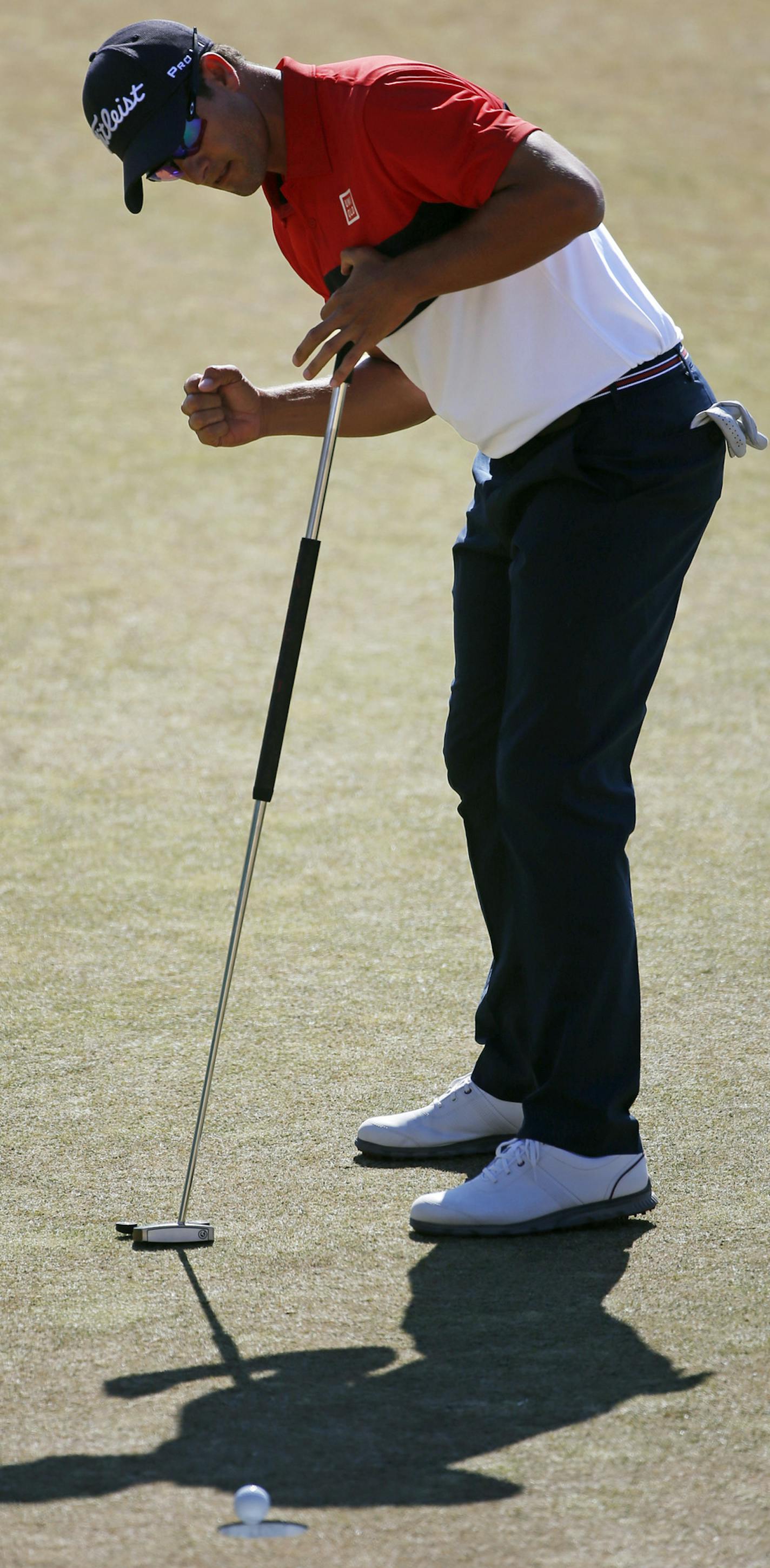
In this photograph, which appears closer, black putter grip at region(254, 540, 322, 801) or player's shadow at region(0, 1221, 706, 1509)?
player's shadow at region(0, 1221, 706, 1509)

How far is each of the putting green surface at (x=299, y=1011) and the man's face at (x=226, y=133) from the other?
52.5 inches

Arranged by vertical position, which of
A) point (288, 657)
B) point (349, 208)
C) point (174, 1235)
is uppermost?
point (349, 208)

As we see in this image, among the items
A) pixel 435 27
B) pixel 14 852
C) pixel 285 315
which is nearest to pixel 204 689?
pixel 14 852

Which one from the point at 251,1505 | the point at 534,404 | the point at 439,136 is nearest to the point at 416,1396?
the point at 251,1505

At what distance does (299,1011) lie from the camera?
2.91 metres

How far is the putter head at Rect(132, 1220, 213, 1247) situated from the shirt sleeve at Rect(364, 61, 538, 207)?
131cm

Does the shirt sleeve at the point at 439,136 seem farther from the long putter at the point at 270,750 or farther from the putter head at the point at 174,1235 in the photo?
the putter head at the point at 174,1235

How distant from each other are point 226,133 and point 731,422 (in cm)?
74

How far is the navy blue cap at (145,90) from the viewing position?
2.08m

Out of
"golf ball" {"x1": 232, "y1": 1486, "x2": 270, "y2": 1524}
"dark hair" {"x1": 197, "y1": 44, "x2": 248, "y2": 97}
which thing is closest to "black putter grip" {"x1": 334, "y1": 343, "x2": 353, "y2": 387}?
"dark hair" {"x1": 197, "y1": 44, "x2": 248, "y2": 97}

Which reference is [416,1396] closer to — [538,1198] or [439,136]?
[538,1198]

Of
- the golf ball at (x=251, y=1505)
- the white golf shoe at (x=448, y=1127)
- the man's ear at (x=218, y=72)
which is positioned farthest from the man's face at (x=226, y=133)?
the golf ball at (x=251, y=1505)

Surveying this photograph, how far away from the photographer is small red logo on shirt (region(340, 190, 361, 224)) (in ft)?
6.91

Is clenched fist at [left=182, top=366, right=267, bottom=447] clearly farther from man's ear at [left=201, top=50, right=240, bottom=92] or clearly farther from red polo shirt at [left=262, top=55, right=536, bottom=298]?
man's ear at [left=201, top=50, right=240, bottom=92]
